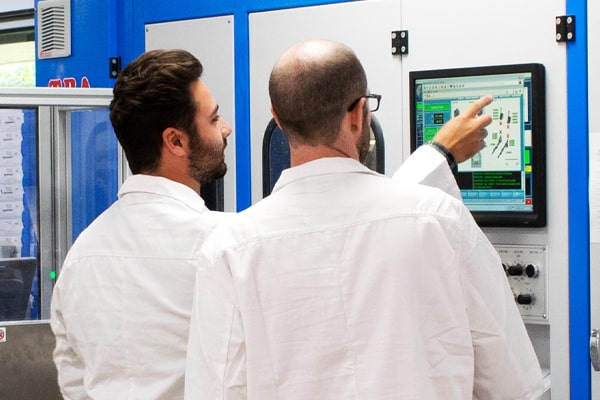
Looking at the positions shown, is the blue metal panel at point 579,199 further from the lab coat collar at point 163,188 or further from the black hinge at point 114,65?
the black hinge at point 114,65

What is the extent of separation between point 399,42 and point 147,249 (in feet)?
4.75

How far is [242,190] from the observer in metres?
3.32

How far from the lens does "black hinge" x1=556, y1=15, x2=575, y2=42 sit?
2674mm

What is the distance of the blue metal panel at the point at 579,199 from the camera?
2.66m

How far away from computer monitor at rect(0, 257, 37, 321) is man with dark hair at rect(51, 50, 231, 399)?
5.22 feet

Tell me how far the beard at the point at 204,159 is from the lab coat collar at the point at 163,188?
48 millimetres

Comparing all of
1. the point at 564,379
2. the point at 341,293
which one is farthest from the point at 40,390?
the point at 341,293

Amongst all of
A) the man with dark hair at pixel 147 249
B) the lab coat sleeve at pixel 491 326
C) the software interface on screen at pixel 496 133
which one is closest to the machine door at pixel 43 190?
the software interface on screen at pixel 496 133

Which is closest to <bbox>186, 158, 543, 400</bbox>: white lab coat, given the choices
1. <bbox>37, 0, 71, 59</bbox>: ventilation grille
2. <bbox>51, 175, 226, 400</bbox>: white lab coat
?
<bbox>51, 175, 226, 400</bbox>: white lab coat

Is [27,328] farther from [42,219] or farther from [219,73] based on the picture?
[219,73]

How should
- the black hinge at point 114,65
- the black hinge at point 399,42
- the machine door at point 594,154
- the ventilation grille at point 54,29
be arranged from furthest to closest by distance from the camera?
the ventilation grille at point 54,29, the black hinge at point 114,65, the black hinge at point 399,42, the machine door at point 594,154

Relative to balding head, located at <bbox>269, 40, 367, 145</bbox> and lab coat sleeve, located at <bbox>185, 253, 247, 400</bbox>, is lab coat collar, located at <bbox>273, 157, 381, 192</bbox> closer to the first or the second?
balding head, located at <bbox>269, 40, 367, 145</bbox>

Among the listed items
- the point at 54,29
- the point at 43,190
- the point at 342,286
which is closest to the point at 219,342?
the point at 342,286

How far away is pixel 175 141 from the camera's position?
1.93 m
